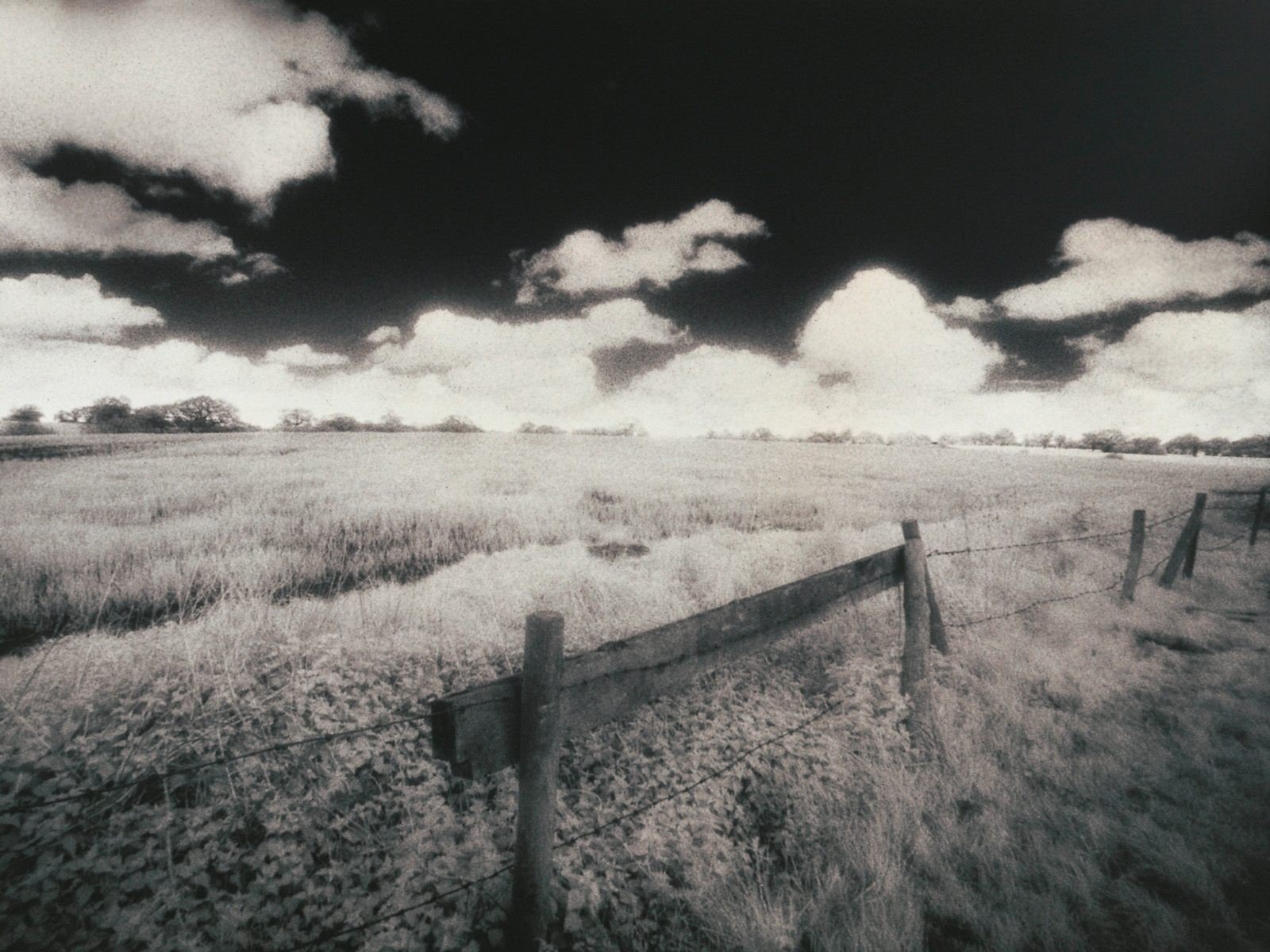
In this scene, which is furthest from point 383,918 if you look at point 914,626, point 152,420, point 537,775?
point 152,420

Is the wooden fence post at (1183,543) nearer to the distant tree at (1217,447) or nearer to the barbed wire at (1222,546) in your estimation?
the barbed wire at (1222,546)

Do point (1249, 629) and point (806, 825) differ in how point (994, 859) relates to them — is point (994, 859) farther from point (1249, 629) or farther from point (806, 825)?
point (1249, 629)

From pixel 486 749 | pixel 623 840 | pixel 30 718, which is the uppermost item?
pixel 486 749

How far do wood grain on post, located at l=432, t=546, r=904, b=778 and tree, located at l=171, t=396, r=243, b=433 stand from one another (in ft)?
281

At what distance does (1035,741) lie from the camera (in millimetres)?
4027

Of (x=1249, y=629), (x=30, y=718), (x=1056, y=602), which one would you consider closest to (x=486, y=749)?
(x=30, y=718)

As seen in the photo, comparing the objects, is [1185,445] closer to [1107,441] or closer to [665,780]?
[1107,441]

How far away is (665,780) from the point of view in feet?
11.8

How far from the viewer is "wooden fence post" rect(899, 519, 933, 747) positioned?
14.2 feet

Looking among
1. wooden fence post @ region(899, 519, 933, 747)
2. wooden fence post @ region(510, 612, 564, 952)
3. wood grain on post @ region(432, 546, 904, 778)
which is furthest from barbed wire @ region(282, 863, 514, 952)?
wooden fence post @ region(899, 519, 933, 747)

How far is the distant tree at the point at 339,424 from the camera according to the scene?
80.2 meters

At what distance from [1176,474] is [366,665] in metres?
64.4

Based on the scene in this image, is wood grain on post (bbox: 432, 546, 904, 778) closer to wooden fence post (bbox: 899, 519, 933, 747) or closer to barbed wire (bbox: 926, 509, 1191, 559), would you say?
wooden fence post (bbox: 899, 519, 933, 747)

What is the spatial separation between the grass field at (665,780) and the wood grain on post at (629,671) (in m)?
1.12
